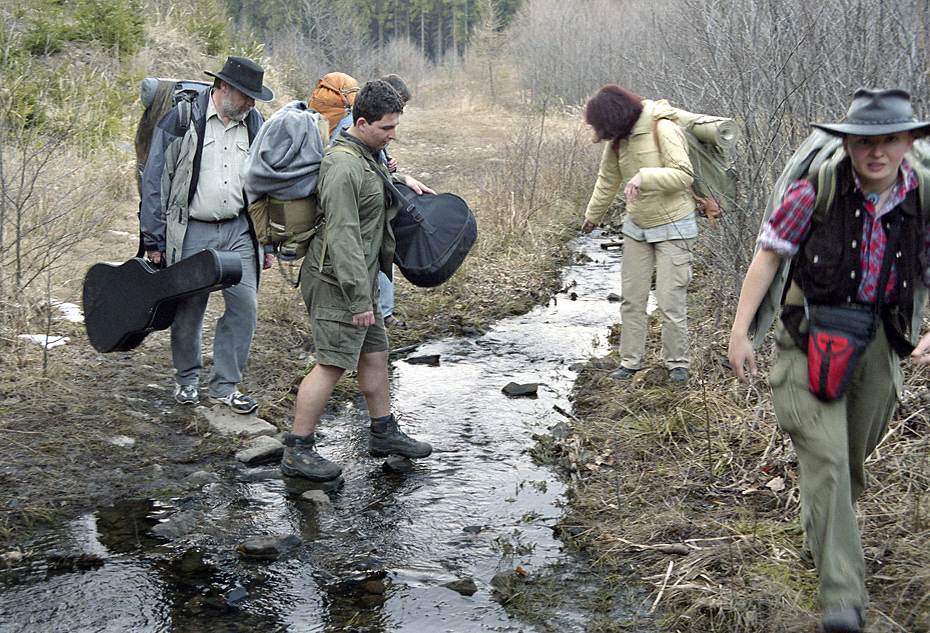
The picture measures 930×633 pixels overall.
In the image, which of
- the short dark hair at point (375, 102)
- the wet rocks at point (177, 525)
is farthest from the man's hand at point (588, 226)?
the wet rocks at point (177, 525)

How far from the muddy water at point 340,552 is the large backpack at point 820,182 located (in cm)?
142

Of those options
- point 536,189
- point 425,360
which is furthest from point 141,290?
point 536,189

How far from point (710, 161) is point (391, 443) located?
2.79m

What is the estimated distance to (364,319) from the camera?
414 cm

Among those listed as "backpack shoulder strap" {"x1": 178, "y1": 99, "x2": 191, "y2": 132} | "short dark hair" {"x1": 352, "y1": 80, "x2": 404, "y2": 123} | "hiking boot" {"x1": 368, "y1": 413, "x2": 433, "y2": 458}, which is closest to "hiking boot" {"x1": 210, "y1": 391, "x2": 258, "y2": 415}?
"hiking boot" {"x1": 368, "y1": 413, "x2": 433, "y2": 458}

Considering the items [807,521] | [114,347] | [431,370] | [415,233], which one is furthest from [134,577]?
[431,370]

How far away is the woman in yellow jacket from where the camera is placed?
5.14m

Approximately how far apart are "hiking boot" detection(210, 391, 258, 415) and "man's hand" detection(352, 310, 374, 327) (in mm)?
1403

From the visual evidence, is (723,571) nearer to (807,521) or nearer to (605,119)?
(807,521)

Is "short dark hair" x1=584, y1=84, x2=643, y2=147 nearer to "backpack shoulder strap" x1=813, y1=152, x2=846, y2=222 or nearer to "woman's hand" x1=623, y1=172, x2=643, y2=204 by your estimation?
"woman's hand" x1=623, y1=172, x2=643, y2=204

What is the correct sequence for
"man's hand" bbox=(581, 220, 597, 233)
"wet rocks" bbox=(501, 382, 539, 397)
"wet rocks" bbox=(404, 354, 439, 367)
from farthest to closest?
"wet rocks" bbox=(404, 354, 439, 367) → "wet rocks" bbox=(501, 382, 539, 397) → "man's hand" bbox=(581, 220, 597, 233)

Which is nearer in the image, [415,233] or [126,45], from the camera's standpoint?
[415,233]

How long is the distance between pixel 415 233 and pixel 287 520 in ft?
5.42

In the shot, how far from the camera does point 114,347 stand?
4.78 m
